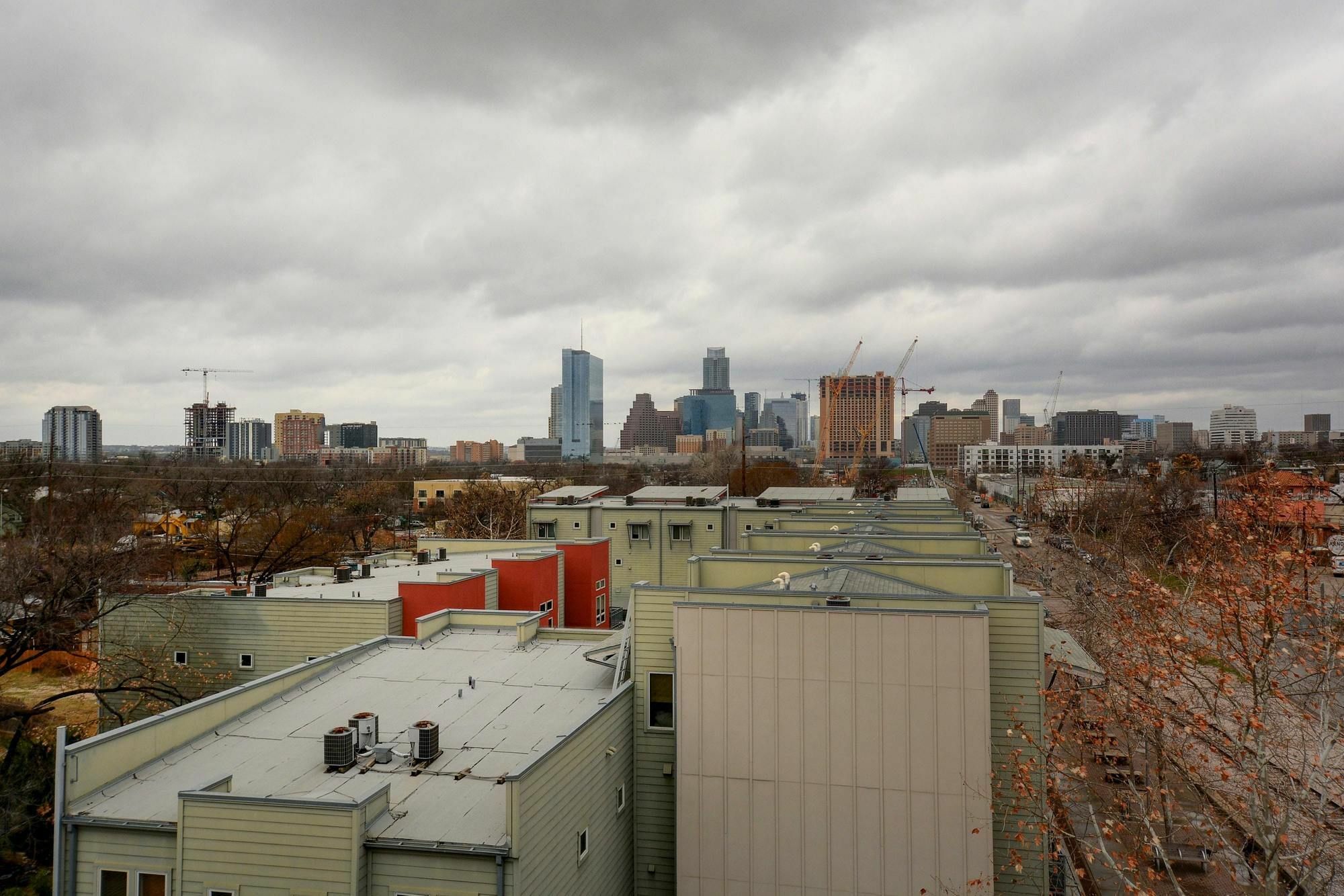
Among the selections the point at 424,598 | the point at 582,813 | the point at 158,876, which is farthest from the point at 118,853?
the point at 424,598

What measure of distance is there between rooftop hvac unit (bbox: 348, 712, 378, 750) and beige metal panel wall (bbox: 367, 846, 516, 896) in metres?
2.60

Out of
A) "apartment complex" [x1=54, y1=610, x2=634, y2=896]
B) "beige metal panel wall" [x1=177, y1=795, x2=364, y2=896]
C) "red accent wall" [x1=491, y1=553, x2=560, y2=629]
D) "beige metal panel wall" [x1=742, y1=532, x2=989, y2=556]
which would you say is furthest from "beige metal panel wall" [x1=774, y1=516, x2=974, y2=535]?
"beige metal panel wall" [x1=177, y1=795, x2=364, y2=896]

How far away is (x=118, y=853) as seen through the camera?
912 centimetres

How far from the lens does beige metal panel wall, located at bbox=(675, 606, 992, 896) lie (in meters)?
10.0

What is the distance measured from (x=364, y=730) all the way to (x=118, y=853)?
3.07 meters

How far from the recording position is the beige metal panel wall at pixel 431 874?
837cm

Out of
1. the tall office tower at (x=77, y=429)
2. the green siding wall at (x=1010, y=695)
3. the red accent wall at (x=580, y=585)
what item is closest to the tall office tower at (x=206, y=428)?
the tall office tower at (x=77, y=429)

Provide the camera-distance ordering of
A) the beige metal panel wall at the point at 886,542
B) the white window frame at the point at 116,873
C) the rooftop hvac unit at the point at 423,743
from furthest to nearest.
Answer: the beige metal panel wall at the point at 886,542 → the rooftop hvac unit at the point at 423,743 → the white window frame at the point at 116,873

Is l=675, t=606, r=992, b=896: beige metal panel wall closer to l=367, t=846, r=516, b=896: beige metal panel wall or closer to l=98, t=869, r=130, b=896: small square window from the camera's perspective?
l=367, t=846, r=516, b=896: beige metal panel wall

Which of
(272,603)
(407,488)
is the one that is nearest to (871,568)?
(272,603)

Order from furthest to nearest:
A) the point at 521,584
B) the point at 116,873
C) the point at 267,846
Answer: the point at 521,584 < the point at 116,873 < the point at 267,846

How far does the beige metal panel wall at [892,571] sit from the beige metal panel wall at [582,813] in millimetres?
2921

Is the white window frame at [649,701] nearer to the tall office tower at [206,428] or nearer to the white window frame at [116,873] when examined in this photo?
the white window frame at [116,873]

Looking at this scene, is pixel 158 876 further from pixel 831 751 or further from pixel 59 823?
pixel 831 751
